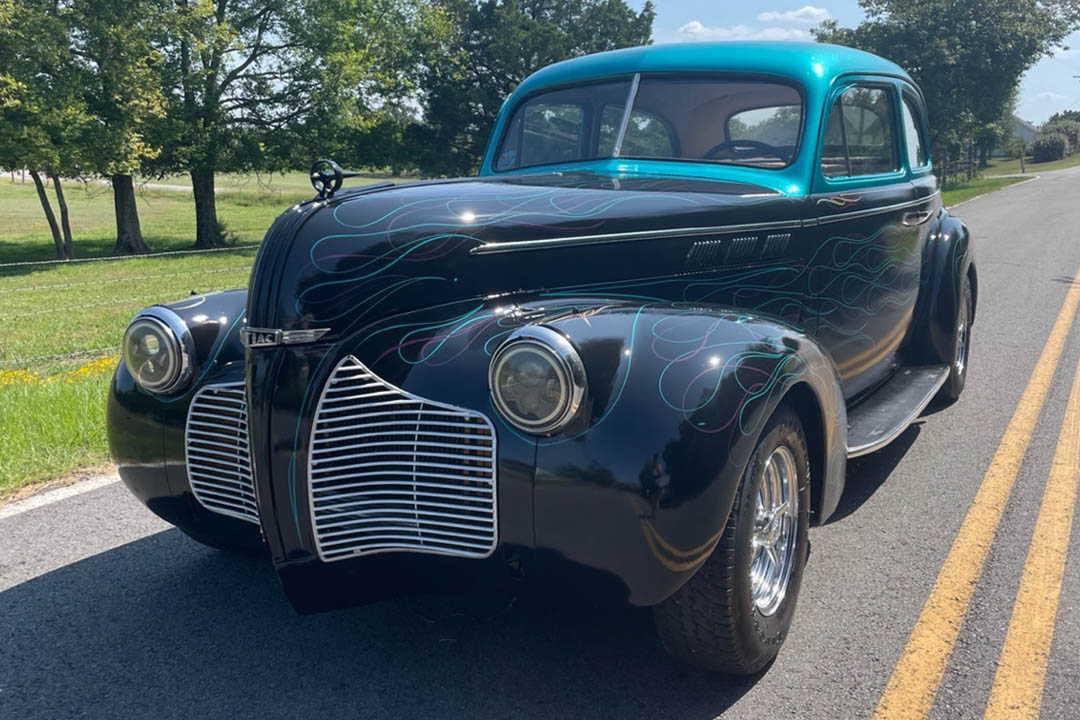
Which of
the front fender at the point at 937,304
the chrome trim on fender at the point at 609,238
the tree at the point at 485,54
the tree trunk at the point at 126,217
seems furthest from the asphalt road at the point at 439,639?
the tree at the point at 485,54

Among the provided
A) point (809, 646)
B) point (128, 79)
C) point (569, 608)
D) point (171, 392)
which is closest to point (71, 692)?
point (171, 392)

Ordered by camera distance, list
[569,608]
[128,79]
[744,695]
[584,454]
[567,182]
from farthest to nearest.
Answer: [128,79], [567,182], [744,695], [569,608], [584,454]

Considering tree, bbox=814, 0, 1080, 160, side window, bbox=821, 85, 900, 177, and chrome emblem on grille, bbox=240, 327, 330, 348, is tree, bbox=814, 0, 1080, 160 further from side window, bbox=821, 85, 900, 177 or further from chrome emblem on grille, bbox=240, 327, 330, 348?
chrome emblem on grille, bbox=240, 327, 330, 348

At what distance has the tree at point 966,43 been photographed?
113ft

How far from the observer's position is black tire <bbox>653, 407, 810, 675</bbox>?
2424mm

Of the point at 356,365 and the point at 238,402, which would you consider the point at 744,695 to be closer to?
the point at 356,365

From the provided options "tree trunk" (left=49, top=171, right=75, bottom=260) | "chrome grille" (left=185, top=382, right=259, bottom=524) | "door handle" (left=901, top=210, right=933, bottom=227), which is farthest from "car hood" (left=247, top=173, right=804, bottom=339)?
"tree trunk" (left=49, top=171, right=75, bottom=260)

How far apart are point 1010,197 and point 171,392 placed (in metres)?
29.0

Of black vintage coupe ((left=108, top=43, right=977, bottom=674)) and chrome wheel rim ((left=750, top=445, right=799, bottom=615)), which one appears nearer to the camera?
black vintage coupe ((left=108, top=43, right=977, bottom=674))

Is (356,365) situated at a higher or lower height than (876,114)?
lower

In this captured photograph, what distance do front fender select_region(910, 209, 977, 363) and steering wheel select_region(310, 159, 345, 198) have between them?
353 cm

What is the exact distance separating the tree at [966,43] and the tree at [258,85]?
20776 millimetres

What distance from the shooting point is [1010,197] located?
1065 inches

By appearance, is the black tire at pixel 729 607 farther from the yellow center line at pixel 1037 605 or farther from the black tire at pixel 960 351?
the black tire at pixel 960 351
